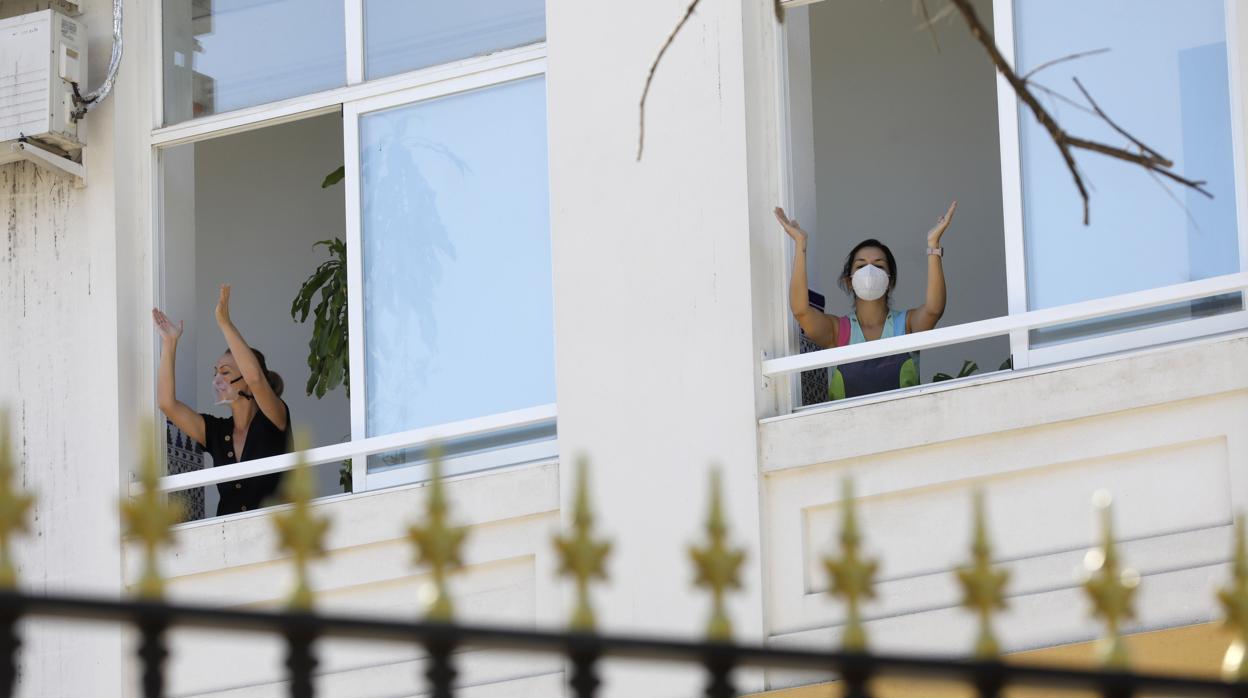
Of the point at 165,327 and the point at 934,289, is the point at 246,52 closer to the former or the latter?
the point at 165,327

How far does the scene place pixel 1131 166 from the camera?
23.2 ft

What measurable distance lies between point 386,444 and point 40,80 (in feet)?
8.02

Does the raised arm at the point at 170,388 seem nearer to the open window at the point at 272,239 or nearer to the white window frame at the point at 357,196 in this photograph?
the white window frame at the point at 357,196

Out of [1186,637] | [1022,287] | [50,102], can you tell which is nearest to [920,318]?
[1022,287]

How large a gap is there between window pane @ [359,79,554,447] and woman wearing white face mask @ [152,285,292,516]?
1.96 feet

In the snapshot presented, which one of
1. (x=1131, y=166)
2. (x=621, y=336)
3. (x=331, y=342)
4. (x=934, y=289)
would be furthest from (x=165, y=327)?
(x=1131, y=166)

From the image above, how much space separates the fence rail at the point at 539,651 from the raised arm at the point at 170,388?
6.65m

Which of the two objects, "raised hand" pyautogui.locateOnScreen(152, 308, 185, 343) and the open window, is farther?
the open window

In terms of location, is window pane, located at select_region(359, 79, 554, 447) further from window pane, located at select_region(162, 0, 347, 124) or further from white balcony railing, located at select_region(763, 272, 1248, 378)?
white balcony railing, located at select_region(763, 272, 1248, 378)

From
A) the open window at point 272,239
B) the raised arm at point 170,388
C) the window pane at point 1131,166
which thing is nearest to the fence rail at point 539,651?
the window pane at point 1131,166

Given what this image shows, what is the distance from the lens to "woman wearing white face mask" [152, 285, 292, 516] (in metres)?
8.66

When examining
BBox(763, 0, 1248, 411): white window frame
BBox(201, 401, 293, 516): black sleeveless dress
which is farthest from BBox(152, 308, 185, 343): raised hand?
BBox(763, 0, 1248, 411): white window frame

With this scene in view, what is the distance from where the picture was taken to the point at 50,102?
8.68 metres

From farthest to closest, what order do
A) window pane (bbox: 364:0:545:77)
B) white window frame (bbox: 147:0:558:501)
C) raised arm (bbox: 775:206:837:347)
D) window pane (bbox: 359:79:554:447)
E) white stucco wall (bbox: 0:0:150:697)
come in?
white stucco wall (bbox: 0:0:150:697) < window pane (bbox: 364:0:545:77) < window pane (bbox: 359:79:554:447) < white window frame (bbox: 147:0:558:501) < raised arm (bbox: 775:206:837:347)
